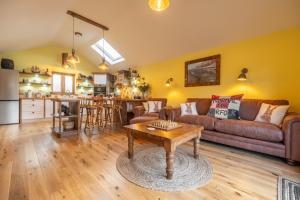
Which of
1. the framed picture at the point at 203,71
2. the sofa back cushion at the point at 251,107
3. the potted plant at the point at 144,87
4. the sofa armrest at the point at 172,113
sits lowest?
the sofa armrest at the point at 172,113

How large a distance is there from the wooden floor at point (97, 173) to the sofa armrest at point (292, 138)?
7.0 inches

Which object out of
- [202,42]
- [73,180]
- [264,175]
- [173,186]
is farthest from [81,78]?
[264,175]

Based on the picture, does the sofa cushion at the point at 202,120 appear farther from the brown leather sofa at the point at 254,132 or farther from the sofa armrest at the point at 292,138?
the sofa armrest at the point at 292,138

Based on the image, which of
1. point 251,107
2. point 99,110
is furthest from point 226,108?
point 99,110

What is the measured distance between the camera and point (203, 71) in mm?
4164

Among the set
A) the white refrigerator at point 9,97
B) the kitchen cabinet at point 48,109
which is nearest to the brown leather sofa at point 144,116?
the kitchen cabinet at point 48,109

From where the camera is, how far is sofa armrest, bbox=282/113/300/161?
7.06 feet

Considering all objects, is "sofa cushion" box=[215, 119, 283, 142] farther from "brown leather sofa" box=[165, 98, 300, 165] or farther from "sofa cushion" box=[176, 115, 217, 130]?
"sofa cushion" box=[176, 115, 217, 130]

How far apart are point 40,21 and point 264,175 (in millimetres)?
5258

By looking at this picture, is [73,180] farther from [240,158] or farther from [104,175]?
[240,158]

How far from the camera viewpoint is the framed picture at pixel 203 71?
3.92m

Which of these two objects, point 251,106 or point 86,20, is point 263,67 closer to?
point 251,106

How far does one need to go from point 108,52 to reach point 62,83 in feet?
7.82

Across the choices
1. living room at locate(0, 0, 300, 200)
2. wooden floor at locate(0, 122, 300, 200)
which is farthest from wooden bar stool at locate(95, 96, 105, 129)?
wooden floor at locate(0, 122, 300, 200)
